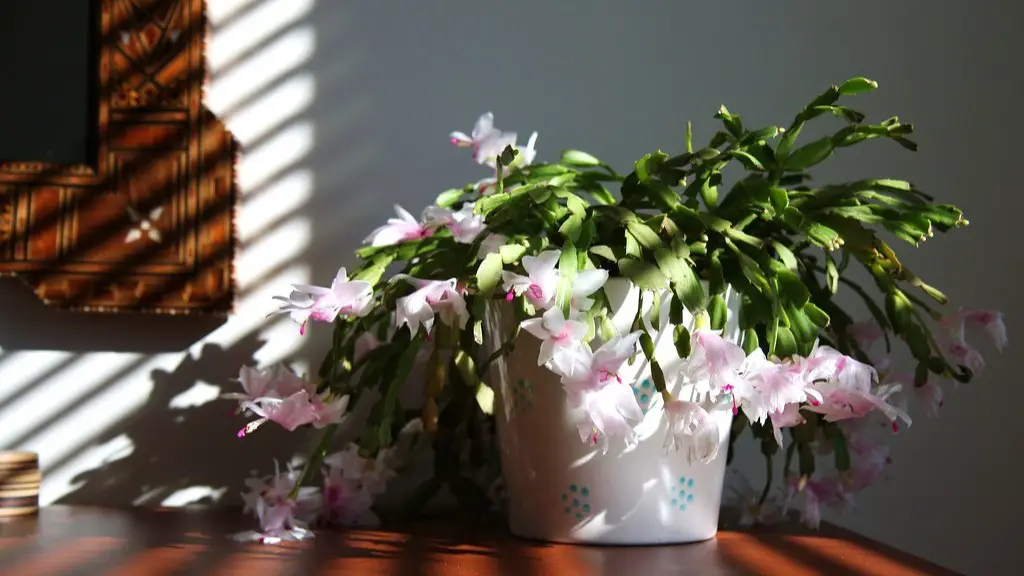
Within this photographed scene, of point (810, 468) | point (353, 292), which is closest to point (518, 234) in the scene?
point (353, 292)

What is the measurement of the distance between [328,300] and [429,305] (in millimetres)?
99

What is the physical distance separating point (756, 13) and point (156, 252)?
85 cm

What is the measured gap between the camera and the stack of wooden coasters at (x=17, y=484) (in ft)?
3.93

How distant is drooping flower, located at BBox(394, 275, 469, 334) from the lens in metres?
0.90

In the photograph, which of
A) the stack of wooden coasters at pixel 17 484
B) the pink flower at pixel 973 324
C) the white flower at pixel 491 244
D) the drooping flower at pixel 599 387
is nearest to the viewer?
the drooping flower at pixel 599 387

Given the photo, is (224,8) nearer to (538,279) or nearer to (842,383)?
(538,279)

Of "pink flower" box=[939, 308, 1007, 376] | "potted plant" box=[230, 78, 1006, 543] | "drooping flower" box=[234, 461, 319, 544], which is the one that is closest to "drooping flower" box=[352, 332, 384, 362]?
"potted plant" box=[230, 78, 1006, 543]

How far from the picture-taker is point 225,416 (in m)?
1.33

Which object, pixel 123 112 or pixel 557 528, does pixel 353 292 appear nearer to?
pixel 557 528

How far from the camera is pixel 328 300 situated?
3.11ft

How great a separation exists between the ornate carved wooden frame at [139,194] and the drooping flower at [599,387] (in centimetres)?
59

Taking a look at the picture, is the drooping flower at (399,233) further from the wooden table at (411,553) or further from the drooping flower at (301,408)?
the wooden table at (411,553)

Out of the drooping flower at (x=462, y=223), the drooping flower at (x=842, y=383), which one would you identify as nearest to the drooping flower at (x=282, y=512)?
the drooping flower at (x=462, y=223)

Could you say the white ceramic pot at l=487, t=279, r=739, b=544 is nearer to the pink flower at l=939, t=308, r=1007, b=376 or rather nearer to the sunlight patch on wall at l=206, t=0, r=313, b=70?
the pink flower at l=939, t=308, r=1007, b=376
